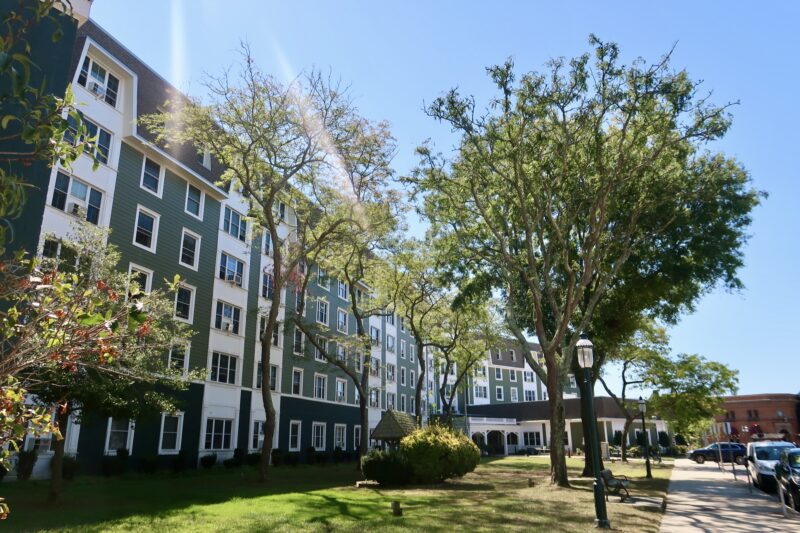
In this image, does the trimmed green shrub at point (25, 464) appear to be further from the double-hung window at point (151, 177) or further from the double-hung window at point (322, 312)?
the double-hung window at point (322, 312)

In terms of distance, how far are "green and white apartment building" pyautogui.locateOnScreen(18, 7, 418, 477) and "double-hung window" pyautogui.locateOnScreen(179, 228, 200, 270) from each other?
0.06 m

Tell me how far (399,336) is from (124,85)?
128 feet

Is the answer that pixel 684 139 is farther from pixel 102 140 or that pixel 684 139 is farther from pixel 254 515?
pixel 102 140

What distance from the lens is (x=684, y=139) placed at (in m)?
18.1

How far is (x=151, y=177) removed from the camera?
27188 mm

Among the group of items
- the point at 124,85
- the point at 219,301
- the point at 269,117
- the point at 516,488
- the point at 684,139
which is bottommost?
the point at 516,488

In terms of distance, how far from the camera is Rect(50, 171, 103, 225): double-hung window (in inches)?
865

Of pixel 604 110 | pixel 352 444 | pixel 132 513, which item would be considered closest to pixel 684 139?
pixel 604 110

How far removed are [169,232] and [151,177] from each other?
9.67 feet

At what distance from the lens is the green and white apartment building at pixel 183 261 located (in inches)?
911

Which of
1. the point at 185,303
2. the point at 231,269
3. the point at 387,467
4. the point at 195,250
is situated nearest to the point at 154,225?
the point at 195,250

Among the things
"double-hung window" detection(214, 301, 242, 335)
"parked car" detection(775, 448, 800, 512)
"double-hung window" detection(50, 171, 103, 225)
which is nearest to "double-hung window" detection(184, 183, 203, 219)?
"double-hung window" detection(214, 301, 242, 335)

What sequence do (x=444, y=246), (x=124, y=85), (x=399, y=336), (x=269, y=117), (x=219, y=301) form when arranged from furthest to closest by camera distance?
(x=399, y=336)
(x=219, y=301)
(x=124, y=85)
(x=444, y=246)
(x=269, y=117)

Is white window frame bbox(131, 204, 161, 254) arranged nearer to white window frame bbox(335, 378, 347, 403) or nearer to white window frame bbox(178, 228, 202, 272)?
white window frame bbox(178, 228, 202, 272)
